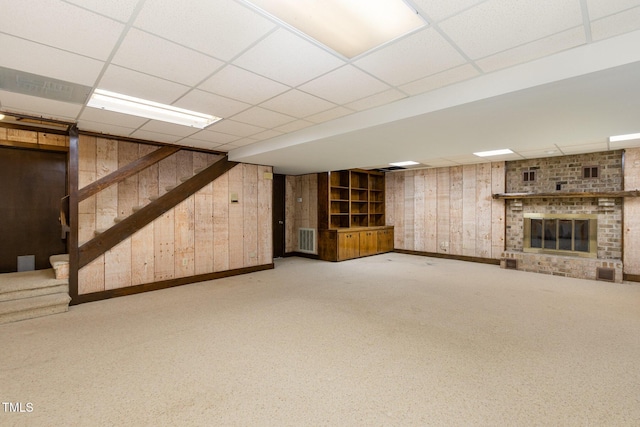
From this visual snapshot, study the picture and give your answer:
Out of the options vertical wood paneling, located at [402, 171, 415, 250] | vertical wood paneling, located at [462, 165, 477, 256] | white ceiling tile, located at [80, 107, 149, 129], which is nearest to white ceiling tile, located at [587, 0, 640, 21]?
white ceiling tile, located at [80, 107, 149, 129]

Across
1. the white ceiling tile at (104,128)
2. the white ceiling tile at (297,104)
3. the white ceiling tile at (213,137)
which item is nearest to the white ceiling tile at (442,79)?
the white ceiling tile at (297,104)

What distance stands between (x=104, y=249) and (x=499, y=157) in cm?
754

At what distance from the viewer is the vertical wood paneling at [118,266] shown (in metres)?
4.45

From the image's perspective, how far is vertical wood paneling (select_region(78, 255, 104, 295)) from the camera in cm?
421

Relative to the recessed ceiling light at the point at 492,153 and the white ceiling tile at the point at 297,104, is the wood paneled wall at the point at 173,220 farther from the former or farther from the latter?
the recessed ceiling light at the point at 492,153

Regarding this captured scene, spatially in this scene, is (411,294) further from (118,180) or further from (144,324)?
(118,180)

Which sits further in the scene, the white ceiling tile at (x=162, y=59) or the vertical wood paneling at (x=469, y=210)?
the vertical wood paneling at (x=469, y=210)

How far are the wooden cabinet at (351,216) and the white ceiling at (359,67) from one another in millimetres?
3790

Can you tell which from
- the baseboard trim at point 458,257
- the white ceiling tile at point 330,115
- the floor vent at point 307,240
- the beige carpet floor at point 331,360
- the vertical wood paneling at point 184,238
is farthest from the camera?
the floor vent at point 307,240

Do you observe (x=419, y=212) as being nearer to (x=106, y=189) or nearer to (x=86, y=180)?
(x=106, y=189)

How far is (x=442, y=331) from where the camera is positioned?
318 centimetres

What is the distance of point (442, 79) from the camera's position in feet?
8.79

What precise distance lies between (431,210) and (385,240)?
5.10 feet

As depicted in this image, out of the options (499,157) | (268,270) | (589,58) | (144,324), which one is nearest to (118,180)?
(144,324)
